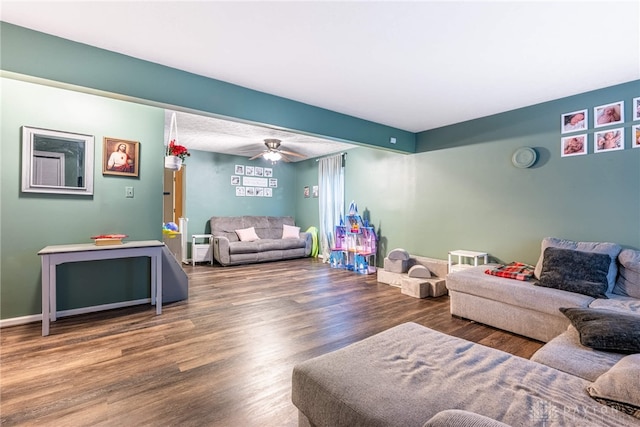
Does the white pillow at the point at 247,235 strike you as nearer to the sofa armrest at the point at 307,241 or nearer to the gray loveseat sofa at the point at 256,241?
the gray loveseat sofa at the point at 256,241

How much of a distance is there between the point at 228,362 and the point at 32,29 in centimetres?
284

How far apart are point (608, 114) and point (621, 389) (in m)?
3.13

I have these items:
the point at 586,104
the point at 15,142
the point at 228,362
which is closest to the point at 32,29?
the point at 15,142

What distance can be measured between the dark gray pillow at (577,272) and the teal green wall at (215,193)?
5.89 meters

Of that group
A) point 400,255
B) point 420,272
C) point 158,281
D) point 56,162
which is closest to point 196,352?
point 158,281

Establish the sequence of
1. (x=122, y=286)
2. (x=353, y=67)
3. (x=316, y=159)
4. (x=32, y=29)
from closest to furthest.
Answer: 1. (x=32, y=29)
2. (x=353, y=67)
3. (x=122, y=286)
4. (x=316, y=159)

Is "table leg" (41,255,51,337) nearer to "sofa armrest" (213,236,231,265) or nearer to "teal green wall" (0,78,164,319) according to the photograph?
"teal green wall" (0,78,164,319)

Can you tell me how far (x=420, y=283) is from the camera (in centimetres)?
375

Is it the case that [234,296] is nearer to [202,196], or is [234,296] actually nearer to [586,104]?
[202,196]

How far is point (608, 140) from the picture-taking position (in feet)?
9.62

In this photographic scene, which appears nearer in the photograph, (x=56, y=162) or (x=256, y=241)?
(x=56, y=162)

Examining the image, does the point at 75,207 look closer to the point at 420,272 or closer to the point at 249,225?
the point at 249,225

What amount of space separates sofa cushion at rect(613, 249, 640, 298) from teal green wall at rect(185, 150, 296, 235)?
632 cm

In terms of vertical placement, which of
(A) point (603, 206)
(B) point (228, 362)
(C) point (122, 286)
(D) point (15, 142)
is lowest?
(B) point (228, 362)
